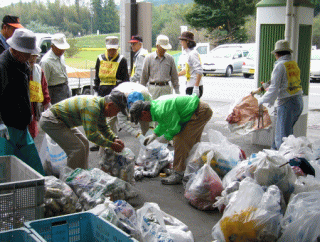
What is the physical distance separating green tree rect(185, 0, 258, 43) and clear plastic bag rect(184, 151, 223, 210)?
3509cm

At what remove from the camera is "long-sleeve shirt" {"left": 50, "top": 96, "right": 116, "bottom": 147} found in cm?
459

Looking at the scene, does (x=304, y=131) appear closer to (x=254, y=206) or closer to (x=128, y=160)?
(x=128, y=160)

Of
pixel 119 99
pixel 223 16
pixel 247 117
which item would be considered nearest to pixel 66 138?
pixel 119 99

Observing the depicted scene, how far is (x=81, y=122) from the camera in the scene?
4824 millimetres

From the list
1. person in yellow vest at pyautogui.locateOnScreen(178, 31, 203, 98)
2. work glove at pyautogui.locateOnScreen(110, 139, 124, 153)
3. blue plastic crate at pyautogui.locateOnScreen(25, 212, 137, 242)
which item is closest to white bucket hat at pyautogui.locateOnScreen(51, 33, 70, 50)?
person in yellow vest at pyautogui.locateOnScreen(178, 31, 203, 98)

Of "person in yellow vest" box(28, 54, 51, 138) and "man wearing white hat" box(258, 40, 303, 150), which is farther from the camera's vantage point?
"man wearing white hat" box(258, 40, 303, 150)

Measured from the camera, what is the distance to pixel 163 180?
5.59m

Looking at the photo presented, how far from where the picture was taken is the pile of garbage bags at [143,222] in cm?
338

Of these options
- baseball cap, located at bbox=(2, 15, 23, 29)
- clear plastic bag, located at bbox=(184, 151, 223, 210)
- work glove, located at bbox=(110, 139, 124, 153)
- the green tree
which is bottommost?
clear plastic bag, located at bbox=(184, 151, 223, 210)

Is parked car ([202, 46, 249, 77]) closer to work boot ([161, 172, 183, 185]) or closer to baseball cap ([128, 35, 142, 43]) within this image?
baseball cap ([128, 35, 142, 43])

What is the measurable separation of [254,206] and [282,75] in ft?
9.75

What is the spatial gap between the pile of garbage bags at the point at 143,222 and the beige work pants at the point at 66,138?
1.39 m

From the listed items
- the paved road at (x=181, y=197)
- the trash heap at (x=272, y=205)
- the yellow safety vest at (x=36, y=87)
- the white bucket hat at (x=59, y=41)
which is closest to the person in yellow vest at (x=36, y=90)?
the yellow safety vest at (x=36, y=87)

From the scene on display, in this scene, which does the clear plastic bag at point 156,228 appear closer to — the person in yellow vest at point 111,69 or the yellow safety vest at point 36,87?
the yellow safety vest at point 36,87
